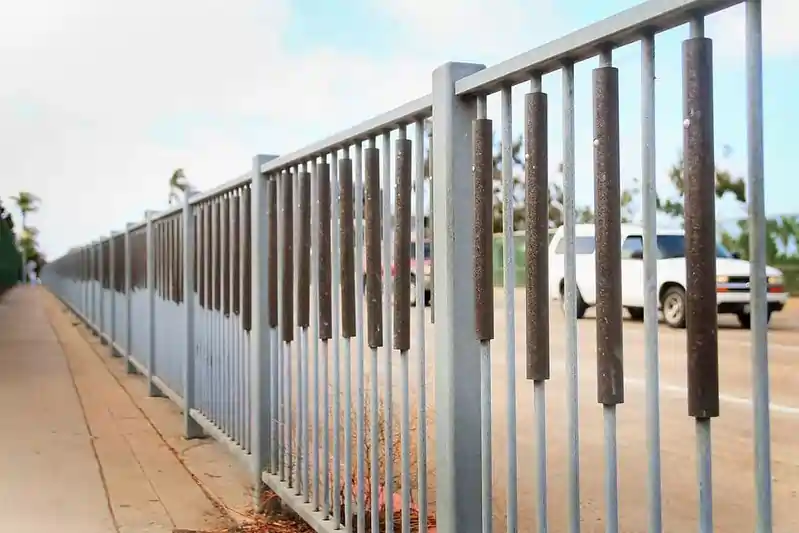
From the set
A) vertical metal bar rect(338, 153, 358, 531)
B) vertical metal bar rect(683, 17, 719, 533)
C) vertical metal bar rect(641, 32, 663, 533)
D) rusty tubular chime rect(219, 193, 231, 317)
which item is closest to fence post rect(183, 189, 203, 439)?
rusty tubular chime rect(219, 193, 231, 317)

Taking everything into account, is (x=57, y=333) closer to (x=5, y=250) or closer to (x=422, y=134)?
(x=422, y=134)

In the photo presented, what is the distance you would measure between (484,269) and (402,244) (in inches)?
19.6

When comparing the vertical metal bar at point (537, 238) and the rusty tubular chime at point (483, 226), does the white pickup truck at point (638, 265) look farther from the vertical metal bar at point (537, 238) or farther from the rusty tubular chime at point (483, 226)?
the rusty tubular chime at point (483, 226)

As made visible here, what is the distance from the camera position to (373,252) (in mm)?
3250

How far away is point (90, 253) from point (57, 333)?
5.60 feet

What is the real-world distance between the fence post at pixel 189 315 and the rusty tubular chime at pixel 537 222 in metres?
4.76

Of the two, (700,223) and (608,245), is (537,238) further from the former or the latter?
(700,223)

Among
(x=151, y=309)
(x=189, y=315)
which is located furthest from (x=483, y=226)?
(x=151, y=309)

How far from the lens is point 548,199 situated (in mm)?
2283

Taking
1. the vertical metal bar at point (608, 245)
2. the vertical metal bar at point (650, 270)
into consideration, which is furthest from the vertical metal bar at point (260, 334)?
the vertical metal bar at point (650, 270)

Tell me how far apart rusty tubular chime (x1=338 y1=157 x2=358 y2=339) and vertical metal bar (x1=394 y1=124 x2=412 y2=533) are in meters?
0.44

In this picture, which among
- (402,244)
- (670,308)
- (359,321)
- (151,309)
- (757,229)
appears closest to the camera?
(757,229)

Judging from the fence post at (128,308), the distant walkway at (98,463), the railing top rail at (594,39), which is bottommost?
the distant walkway at (98,463)

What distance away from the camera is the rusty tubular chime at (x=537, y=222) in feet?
7.44
